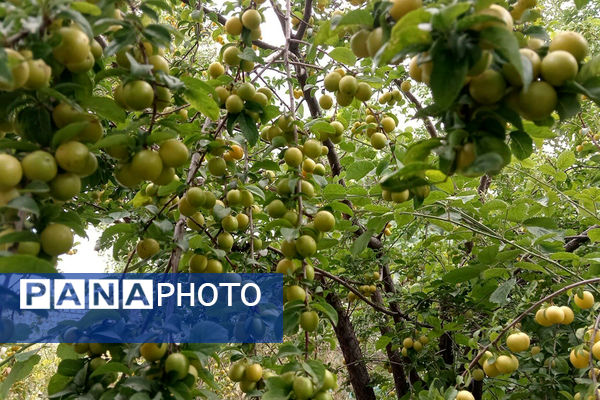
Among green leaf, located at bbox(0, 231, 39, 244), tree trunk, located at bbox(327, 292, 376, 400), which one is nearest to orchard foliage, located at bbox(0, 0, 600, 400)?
green leaf, located at bbox(0, 231, 39, 244)

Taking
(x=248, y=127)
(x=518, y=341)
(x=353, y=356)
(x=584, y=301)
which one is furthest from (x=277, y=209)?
(x=353, y=356)

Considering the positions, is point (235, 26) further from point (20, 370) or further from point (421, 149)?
point (20, 370)

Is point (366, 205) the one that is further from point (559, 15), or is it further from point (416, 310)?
point (559, 15)

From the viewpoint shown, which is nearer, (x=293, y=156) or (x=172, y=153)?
→ (x=172, y=153)

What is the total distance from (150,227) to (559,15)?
6025mm

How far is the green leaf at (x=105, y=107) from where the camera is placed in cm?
99

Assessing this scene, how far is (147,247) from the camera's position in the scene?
139cm

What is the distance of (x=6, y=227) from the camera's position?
2.74 ft

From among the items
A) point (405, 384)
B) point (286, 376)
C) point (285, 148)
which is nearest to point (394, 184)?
point (286, 376)

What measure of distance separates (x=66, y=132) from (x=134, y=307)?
70 centimetres

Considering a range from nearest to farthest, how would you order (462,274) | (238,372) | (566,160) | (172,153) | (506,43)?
(506,43) → (172,153) → (238,372) → (462,274) → (566,160)

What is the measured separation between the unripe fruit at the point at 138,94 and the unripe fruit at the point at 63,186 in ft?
0.66

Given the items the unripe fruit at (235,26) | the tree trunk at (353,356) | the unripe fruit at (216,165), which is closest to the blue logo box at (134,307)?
the unripe fruit at (216,165)

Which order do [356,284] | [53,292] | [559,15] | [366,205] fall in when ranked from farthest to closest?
[559,15], [356,284], [366,205], [53,292]
